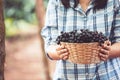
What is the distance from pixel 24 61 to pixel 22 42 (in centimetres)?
97

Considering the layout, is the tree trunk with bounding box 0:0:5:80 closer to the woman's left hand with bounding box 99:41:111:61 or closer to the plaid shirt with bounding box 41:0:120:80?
the plaid shirt with bounding box 41:0:120:80

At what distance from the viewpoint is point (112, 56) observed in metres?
2.81

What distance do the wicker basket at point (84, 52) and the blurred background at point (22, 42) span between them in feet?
22.8

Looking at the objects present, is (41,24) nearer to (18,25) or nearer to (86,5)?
(86,5)

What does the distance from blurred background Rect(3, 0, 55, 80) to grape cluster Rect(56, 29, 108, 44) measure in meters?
6.87

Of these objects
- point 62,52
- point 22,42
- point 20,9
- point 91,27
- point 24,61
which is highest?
point 20,9

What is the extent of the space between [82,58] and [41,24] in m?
3.30

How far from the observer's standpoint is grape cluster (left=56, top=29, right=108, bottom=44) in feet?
8.56

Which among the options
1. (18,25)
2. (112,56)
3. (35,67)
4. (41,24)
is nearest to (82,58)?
(112,56)

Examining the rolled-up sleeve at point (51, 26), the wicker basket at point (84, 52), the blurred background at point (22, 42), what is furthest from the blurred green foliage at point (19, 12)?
the wicker basket at point (84, 52)

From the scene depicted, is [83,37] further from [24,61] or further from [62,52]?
[24,61]

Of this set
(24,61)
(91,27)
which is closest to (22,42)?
(24,61)

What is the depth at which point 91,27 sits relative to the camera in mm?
2918

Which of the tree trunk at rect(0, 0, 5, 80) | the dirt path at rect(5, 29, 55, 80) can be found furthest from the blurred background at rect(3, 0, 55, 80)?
the tree trunk at rect(0, 0, 5, 80)
